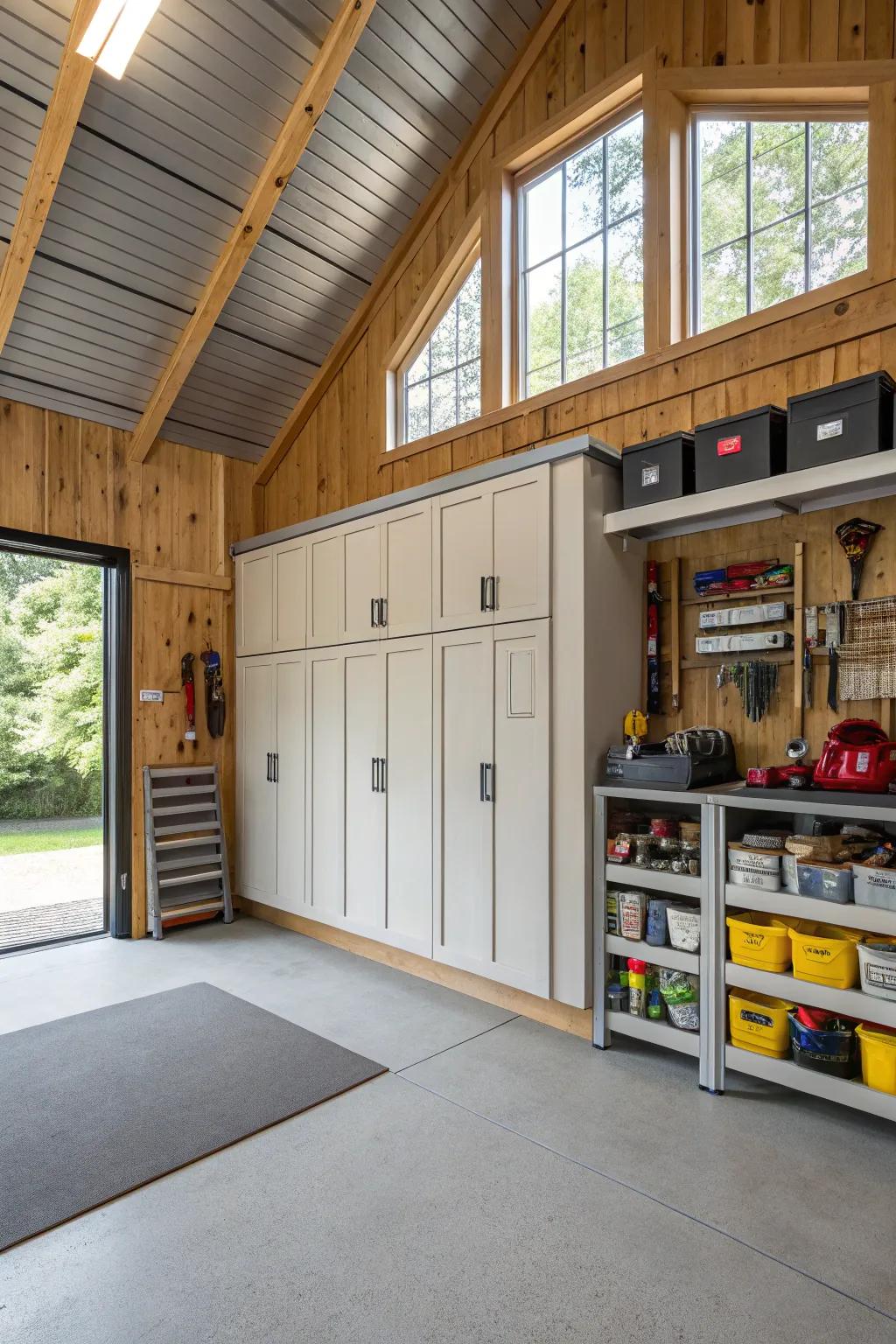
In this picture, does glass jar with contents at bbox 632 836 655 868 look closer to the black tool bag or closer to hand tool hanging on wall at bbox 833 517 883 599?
the black tool bag

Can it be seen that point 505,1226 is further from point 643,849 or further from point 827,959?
point 643,849

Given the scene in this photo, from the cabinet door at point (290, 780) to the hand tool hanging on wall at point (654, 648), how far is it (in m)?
2.16

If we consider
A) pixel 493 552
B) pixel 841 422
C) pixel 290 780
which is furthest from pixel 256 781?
pixel 841 422

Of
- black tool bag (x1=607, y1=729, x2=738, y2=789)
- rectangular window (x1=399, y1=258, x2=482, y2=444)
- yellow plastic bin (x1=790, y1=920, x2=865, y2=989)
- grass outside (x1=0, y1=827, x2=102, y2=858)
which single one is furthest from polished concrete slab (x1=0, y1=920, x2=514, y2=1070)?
rectangular window (x1=399, y1=258, x2=482, y2=444)

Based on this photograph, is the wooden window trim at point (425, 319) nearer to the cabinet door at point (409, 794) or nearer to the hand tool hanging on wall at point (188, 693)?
the cabinet door at point (409, 794)

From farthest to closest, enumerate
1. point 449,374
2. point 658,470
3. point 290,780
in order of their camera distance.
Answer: point 290,780 → point 449,374 → point 658,470

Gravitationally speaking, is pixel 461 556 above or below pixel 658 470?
below

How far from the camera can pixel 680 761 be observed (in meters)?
3.03

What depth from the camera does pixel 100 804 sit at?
196 inches

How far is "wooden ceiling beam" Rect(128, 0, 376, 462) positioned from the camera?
3.60 meters

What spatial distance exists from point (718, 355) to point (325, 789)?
301 centimetres

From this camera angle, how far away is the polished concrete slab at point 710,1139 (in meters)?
2.07

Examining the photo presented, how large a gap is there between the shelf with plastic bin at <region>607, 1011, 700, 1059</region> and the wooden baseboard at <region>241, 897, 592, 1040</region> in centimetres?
17

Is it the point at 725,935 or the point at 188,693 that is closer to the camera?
the point at 725,935
